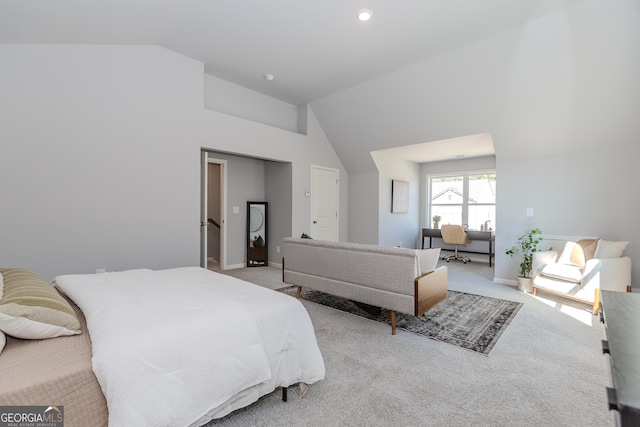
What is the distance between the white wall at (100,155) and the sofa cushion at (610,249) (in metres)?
5.22

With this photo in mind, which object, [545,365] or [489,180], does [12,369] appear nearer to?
[545,365]

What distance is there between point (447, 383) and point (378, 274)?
3.41ft

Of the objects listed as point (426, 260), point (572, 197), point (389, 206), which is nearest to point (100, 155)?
point (426, 260)

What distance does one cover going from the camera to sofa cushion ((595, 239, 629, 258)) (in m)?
3.53

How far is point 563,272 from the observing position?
349cm

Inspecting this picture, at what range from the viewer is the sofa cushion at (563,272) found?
338 centimetres

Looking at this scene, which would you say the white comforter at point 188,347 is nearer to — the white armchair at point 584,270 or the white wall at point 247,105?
the white armchair at point 584,270

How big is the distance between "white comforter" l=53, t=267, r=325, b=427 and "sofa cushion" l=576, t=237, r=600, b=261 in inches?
148

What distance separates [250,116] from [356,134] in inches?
80.3

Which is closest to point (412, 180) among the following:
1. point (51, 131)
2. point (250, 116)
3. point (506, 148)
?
point (506, 148)

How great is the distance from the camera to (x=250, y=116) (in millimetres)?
5086

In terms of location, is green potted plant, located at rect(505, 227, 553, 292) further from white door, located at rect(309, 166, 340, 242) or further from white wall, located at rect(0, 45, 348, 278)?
white wall, located at rect(0, 45, 348, 278)

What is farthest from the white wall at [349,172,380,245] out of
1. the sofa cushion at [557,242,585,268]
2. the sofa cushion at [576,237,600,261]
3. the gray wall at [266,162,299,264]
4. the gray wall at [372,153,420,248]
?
the sofa cushion at [576,237,600,261]

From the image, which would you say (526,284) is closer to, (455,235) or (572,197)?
(572,197)
